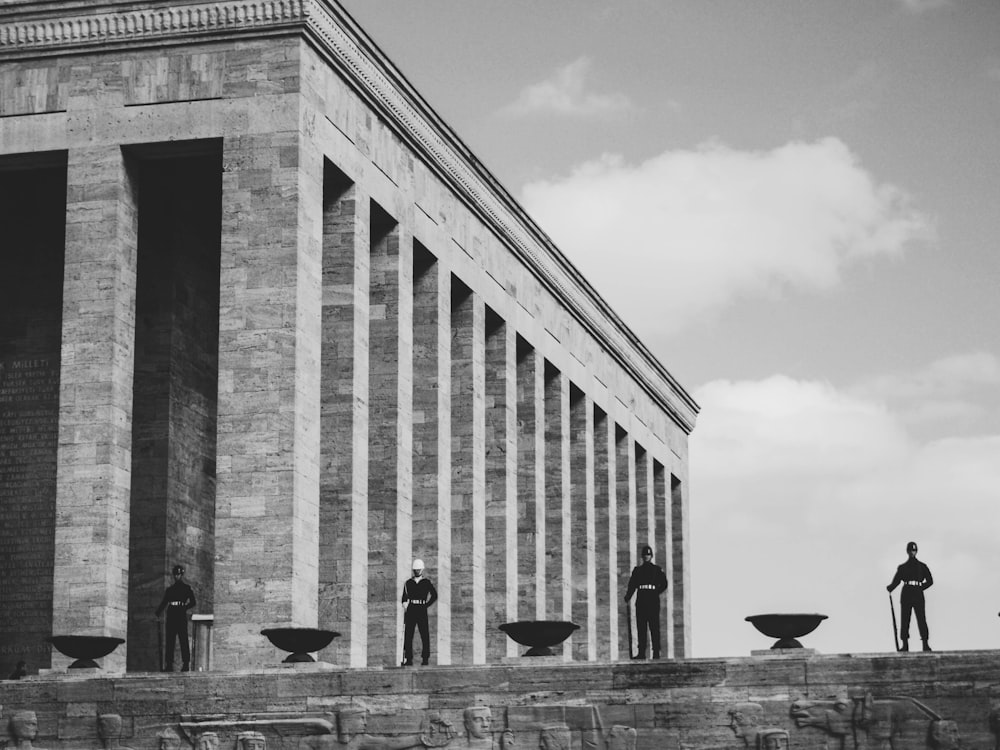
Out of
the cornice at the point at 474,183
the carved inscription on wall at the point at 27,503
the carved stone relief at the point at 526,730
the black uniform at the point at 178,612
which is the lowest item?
the carved stone relief at the point at 526,730

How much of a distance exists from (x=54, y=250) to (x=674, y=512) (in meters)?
32.0

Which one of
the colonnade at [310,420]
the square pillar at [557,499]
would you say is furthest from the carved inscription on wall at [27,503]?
the square pillar at [557,499]

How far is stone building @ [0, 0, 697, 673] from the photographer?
1342 inches

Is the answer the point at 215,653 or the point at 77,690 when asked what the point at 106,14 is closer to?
the point at 215,653

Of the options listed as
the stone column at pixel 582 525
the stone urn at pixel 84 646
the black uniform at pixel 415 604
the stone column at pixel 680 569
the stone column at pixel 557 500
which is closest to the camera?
the stone urn at pixel 84 646

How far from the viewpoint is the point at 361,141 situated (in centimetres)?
3822

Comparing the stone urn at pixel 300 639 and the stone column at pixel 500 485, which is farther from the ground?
the stone column at pixel 500 485

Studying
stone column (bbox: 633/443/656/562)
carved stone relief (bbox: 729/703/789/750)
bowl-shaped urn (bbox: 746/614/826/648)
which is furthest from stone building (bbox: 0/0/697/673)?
stone column (bbox: 633/443/656/562)

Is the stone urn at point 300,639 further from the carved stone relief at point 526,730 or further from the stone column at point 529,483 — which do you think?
the stone column at point 529,483

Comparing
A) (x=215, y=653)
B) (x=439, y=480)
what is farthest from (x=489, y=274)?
(x=215, y=653)

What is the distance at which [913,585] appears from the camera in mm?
28109

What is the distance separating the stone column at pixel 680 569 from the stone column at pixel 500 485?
1982cm

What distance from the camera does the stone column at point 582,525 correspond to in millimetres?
52844

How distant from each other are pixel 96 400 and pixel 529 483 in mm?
16353
